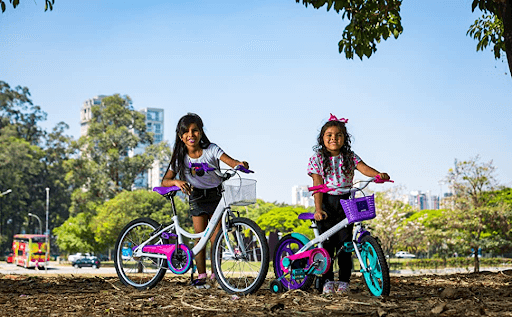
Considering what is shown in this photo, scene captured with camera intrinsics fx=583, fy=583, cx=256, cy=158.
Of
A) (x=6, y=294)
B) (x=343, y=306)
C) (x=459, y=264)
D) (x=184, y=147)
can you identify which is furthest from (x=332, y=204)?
(x=459, y=264)

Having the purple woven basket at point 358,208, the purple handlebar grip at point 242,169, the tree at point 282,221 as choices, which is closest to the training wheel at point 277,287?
the purple woven basket at point 358,208

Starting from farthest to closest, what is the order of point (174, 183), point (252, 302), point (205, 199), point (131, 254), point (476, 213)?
1. point (476, 213)
2. point (131, 254)
3. point (205, 199)
4. point (174, 183)
5. point (252, 302)

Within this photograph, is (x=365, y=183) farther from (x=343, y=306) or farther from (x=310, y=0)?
(x=310, y=0)

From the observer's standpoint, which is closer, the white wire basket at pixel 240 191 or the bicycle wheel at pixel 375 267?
the bicycle wheel at pixel 375 267

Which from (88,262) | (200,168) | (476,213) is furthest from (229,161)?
(88,262)

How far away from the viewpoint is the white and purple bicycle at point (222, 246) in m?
4.80

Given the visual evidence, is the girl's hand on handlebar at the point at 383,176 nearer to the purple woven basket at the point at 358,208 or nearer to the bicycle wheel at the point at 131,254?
the purple woven basket at the point at 358,208

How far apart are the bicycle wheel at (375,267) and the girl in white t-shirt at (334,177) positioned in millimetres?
315

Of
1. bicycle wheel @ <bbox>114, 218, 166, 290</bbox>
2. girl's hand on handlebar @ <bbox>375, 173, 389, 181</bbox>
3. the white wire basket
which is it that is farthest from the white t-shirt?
girl's hand on handlebar @ <bbox>375, 173, 389, 181</bbox>

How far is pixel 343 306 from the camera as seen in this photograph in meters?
3.94

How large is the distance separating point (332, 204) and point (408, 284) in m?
1.76

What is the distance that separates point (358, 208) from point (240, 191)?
100cm

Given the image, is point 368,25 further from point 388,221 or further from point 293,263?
point 388,221

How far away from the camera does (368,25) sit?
7887 millimetres
